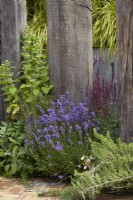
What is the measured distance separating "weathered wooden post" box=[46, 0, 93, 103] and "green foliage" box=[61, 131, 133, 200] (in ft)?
3.50

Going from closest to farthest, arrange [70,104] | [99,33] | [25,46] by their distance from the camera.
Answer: [70,104]
[25,46]
[99,33]

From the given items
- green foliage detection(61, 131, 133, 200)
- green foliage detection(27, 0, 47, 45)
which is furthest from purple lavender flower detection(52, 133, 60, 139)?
green foliage detection(27, 0, 47, 45)

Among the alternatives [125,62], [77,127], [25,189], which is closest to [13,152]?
[25,189]

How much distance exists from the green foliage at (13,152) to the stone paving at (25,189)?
0.32ft

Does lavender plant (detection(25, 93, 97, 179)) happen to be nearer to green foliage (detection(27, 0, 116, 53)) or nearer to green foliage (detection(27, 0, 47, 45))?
green foliage (detection(27, 0, 116, 53))

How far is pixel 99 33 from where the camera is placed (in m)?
6.43

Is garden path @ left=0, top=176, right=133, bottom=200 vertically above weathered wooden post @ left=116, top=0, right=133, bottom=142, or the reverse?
weathered wooden post @ left=116, top=0, right=133, bottom=142

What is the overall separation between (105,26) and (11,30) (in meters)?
1.85

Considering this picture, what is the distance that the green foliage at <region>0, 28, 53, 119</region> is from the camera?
15.6 feet

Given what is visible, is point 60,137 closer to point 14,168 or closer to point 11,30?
point 14,168

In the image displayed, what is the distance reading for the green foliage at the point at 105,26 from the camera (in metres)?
6.18

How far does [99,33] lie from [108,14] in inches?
12.9

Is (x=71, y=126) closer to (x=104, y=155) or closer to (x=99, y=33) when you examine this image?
(x=104, y=155)

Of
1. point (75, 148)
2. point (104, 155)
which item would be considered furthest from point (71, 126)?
point (104, 155)
